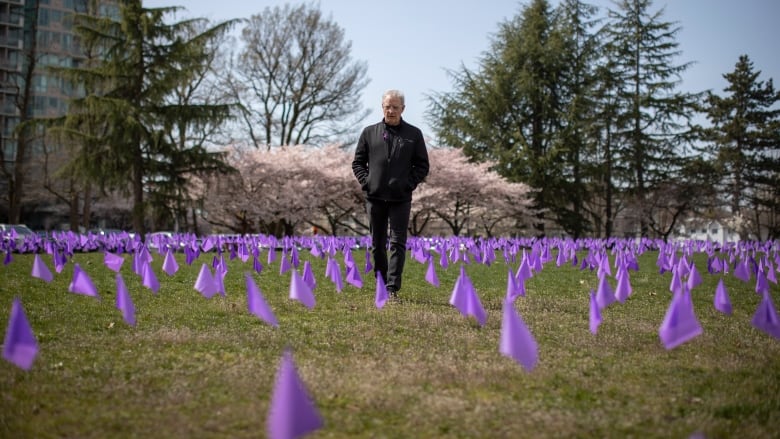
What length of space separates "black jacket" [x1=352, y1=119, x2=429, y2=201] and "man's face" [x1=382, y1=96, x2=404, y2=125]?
94 millimetres

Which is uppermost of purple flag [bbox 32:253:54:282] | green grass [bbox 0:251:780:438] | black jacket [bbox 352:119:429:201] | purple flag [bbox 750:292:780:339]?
black jacket [bbox 352:119:429:201]

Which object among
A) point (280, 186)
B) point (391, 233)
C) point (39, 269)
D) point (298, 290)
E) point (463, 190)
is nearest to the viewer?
point (298, 290)

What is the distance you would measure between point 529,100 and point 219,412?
33.4 meters

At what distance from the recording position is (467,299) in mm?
3551

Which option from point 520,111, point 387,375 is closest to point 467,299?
point 387,375

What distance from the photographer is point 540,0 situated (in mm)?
34875

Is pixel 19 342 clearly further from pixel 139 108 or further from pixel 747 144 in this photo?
pixel 747 144

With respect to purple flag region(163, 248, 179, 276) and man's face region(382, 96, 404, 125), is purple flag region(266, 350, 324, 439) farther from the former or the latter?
purple flag region(163, 248, 179, 276)

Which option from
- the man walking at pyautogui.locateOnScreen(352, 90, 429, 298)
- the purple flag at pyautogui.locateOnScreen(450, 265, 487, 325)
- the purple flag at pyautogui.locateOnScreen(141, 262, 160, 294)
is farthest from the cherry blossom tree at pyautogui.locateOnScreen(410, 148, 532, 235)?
the purple flag at pyautogui.locateOnScreen(450, 265, 487, 325)

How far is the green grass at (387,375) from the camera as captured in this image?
7.35 ft

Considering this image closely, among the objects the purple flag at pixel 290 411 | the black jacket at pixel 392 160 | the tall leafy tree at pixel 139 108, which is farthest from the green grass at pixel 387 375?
the tall leafy tree at pixel 139 108

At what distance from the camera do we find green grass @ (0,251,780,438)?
2240 millimetres

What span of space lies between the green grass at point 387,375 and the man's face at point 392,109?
5.94 feet

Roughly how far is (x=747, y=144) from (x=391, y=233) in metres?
43.9
